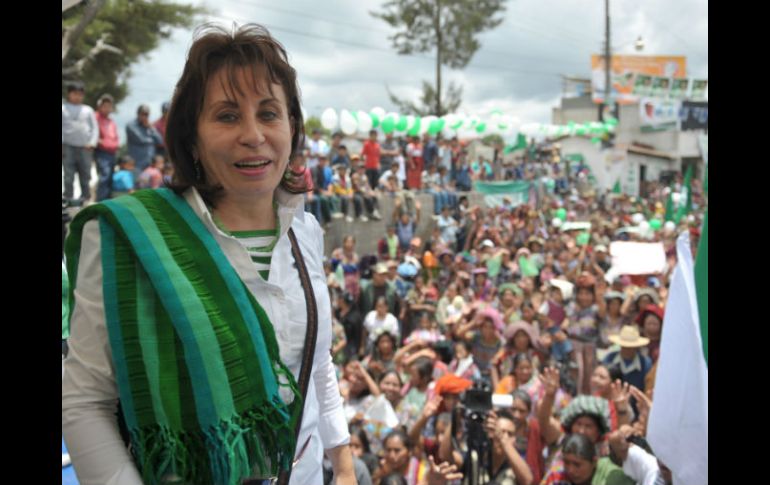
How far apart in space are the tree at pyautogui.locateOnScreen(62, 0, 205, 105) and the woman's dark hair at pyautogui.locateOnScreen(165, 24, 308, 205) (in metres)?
17.1

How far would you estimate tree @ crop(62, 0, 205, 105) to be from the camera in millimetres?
16953

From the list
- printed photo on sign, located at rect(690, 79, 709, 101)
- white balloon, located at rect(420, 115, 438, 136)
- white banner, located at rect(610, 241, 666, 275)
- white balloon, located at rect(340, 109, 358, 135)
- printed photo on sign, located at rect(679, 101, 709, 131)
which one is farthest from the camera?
printed photo on sign, located at rect(690, 79, 709, 101)

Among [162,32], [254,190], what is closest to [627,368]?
[254,190]

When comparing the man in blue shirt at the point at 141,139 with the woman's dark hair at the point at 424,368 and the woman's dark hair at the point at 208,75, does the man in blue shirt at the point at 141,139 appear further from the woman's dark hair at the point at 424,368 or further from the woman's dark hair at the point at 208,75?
the woman's dark hair at the point at 208,75

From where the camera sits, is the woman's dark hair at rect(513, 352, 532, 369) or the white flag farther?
the woman's dark hair at rect(513, 352, 532, 369)

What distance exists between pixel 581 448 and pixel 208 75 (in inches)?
108

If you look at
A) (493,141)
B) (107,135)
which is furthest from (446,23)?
(107,135)

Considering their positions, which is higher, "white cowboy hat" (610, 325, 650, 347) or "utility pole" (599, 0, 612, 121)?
"utility pole" (599, 0, 612, 121)

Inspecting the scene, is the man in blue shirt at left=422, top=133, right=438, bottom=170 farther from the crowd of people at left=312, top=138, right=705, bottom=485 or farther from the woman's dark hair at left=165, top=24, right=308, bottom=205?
the woman's dark hair at left=165, top=24, right=308, bottom=205

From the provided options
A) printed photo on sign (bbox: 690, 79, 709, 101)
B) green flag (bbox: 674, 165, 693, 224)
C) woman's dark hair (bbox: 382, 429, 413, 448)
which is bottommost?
woman's dark hair (bbox: 382, 429, 413, 448)

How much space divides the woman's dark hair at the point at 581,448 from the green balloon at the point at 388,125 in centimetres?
1028

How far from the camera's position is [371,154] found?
41.2ft

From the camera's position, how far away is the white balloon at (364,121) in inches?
494

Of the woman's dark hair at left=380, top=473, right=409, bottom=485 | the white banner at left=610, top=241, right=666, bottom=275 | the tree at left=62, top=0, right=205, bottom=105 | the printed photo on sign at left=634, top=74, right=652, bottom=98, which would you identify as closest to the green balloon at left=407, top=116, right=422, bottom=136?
the white banner at left=610, top=241, right=666, bottom=275
